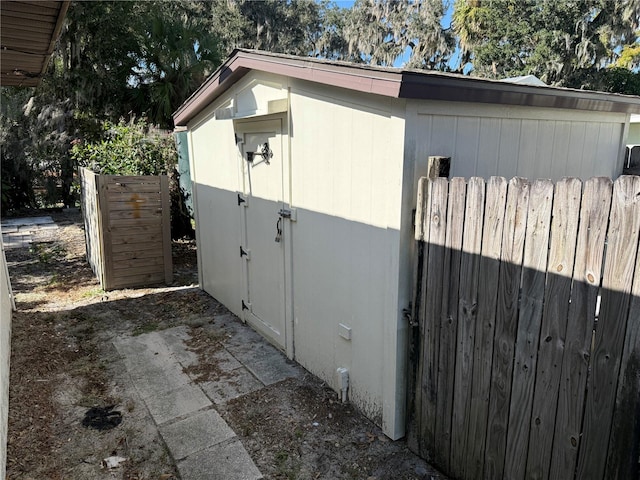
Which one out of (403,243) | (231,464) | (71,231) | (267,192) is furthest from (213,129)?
(71,231)

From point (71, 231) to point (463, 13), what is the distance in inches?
690

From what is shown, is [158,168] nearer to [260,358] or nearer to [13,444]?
[260,358]

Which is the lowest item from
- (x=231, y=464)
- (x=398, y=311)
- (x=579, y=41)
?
(x=231, y=464)

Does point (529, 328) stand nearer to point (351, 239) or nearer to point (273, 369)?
point (351, 239)

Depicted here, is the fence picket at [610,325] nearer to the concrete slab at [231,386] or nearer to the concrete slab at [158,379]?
the concrete slab at [231,386]

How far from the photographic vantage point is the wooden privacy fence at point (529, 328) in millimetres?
1634

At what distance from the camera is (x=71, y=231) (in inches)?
372

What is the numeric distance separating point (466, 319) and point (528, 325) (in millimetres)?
357

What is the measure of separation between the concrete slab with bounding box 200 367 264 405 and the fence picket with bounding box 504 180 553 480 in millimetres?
1956

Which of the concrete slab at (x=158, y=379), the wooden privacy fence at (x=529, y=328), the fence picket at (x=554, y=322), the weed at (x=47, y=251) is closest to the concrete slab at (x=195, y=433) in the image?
the concrete slab at (x=158, y=379)

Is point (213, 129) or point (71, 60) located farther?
point (71, 60)

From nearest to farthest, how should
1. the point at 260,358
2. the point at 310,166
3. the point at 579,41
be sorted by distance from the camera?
the point at 310,166
the point at 260,358
the point at 579,41

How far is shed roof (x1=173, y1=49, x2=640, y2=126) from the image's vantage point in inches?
Result: 88.4

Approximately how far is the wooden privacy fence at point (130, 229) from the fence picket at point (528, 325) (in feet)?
15.9
